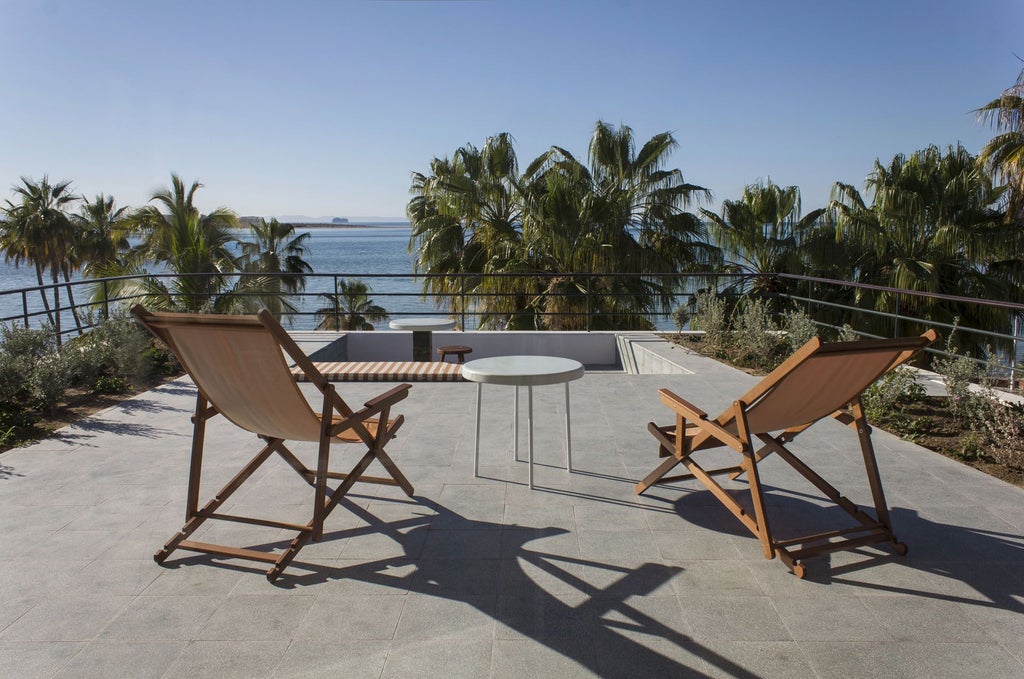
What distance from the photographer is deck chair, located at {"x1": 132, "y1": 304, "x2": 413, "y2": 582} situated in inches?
92.4

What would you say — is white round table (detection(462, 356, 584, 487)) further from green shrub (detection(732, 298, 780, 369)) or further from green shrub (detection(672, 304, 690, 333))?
green shrub (detection(672, 304, 690, 333))

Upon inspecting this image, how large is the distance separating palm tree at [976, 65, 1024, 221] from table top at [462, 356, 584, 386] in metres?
12.7

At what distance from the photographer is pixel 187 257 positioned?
11516 mm

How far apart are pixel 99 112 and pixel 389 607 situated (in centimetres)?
2721

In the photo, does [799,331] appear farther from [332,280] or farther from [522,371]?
[332,280]

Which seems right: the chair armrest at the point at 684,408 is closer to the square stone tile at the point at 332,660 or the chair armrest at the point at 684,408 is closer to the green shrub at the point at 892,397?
the square stone tile at the point at 332,660

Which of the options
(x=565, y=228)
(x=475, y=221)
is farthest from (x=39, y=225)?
(x=565, y=228)

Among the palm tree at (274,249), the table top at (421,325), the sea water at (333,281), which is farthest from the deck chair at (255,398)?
the palm tree at (274,249)

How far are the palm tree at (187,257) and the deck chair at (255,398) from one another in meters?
5.71

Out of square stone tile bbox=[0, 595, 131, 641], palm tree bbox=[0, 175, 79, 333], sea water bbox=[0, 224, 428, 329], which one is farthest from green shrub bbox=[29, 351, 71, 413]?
palm tree bbox=[0, 175, 79, 333]

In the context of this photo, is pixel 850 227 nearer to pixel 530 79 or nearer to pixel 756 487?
pixel 530 79

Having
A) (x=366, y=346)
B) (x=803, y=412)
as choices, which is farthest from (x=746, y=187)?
(x=803, y=412)

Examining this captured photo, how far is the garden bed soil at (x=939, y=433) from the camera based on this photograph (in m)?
3.65

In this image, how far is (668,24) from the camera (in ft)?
40.6
